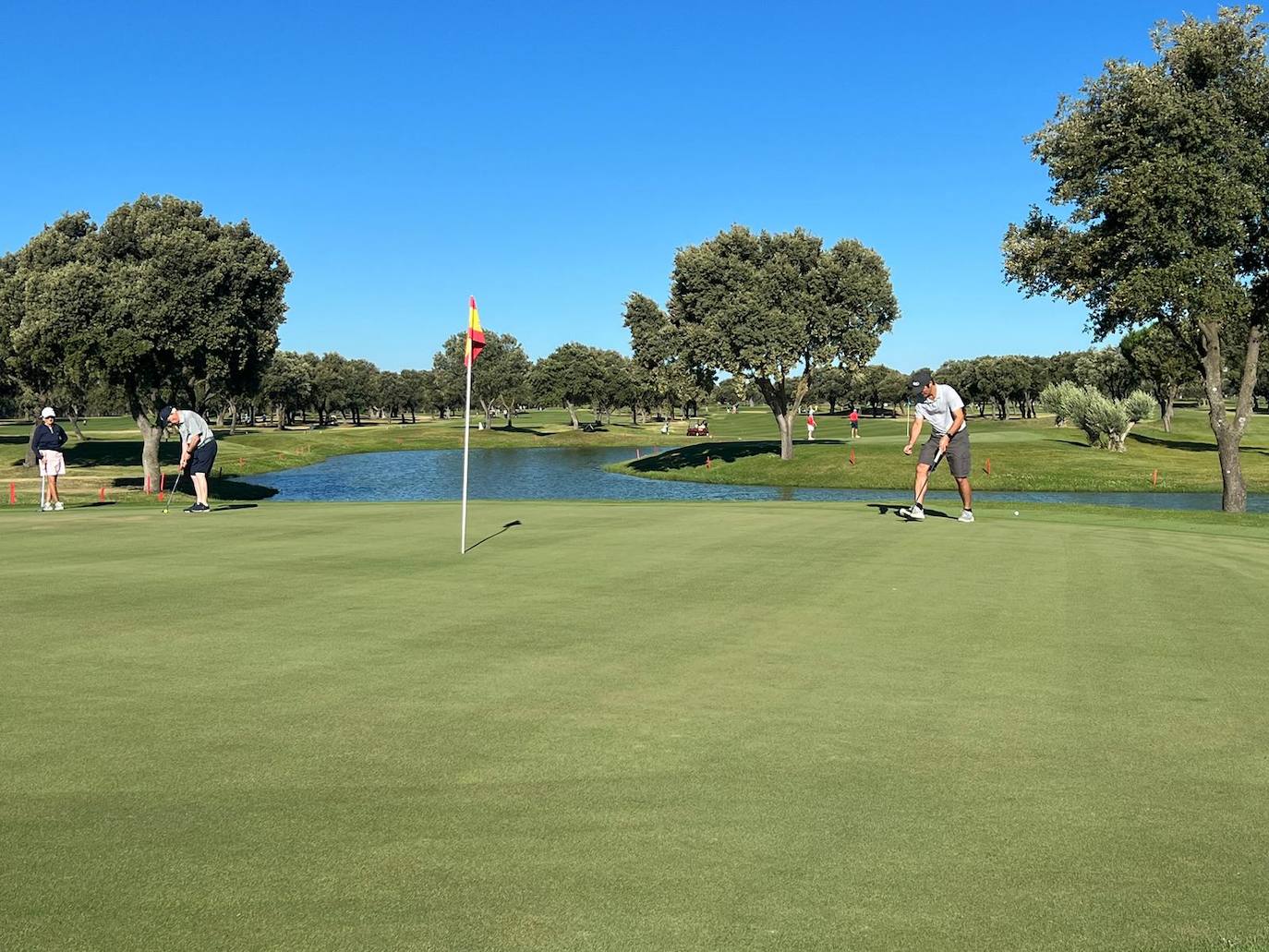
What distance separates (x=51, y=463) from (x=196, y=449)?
22.2 feet

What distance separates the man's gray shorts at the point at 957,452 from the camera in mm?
20188

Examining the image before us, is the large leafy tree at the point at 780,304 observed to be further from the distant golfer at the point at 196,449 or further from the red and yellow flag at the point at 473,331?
the red and yellow flag at the point at 473,331

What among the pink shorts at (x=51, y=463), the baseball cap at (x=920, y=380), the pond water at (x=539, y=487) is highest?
the baseball cap at (x=920, y=380)

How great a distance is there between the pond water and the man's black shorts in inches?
876

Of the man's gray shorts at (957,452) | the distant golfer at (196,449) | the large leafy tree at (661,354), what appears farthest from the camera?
the large leafy tree at (661,354)

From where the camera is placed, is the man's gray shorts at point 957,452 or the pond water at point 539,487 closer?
the man's gray shorts at point 957,452

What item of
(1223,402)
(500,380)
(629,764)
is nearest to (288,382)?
(500,380)

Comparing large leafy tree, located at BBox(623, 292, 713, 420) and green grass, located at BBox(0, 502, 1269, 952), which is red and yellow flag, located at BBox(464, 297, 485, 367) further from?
large leafy tree, located at BBox(623, 292, 713, 420)

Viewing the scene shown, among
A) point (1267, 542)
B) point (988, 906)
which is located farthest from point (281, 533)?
point (1267, 542)

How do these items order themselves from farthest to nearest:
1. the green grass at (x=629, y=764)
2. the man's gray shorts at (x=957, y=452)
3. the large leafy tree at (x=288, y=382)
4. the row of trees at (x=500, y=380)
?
the row of trees at (x=500, y=380) < the large leafy tree at (x=288, y=382) < the man's gray shorts at (x=957, y=452) < the green grass at (x=629, y=764)

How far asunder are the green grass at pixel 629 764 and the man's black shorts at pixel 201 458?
400 inches

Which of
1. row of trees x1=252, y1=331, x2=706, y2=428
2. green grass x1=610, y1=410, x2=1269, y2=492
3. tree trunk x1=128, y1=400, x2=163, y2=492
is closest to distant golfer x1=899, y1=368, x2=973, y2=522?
tree trunk x1=128, y1=400, x2=163, y2=492

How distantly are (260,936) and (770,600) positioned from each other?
7752 mm

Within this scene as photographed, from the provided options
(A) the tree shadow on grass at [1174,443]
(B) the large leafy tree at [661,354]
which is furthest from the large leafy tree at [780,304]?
(A) the tree shadow on grass at [1174,443]
